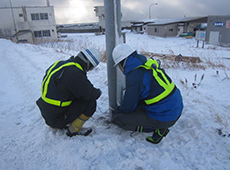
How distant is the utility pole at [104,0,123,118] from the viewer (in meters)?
2.30

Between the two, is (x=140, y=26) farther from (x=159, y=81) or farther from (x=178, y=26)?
(x=159, y=81)

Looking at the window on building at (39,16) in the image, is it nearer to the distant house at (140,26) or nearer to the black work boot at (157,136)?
the distant house at (140,26)

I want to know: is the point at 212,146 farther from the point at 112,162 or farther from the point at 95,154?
the point at 95,154

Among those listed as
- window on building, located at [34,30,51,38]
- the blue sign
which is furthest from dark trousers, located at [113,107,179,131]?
window on building, located at [34,30,51,38]

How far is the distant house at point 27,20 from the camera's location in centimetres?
2983

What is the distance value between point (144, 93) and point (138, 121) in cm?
43

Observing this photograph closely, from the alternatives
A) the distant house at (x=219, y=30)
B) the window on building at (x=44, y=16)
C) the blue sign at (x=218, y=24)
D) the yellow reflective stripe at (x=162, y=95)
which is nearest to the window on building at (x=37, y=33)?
the window on building at (x=44, y=16)

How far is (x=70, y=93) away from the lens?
224 cm

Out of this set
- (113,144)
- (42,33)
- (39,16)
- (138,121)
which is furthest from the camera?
(42,33)

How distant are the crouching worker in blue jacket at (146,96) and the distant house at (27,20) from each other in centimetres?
3054

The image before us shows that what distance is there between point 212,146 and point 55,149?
2.06m

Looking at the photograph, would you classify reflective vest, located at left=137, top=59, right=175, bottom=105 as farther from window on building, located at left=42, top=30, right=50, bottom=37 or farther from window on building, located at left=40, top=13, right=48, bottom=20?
window on building, located at left=40, top=13, right=48, bottom=20

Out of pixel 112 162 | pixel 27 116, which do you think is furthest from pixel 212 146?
pixel 27 116

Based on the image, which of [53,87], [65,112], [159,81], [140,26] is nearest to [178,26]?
[140,26]
